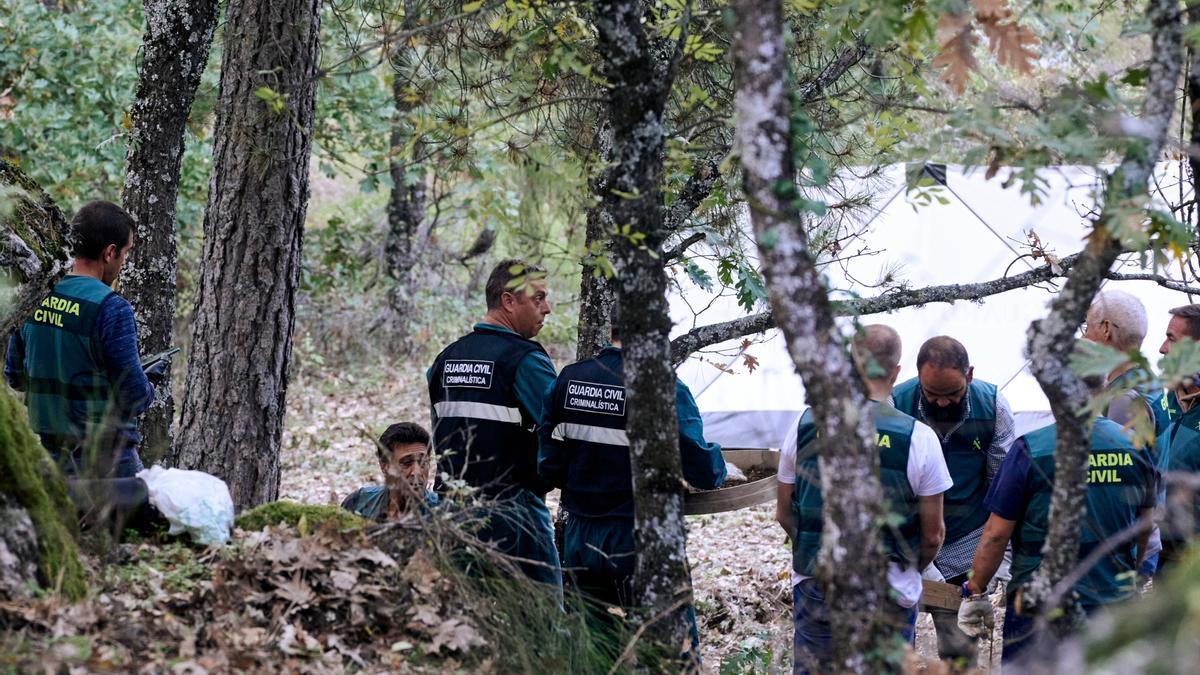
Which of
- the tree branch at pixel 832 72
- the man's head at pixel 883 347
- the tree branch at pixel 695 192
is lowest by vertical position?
the man's head at pixel 883 347

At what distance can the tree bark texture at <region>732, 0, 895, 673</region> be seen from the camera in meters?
2.71

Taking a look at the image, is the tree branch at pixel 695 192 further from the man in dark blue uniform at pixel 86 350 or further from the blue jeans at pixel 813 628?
the man in dark blue uniform at pixel 86 350

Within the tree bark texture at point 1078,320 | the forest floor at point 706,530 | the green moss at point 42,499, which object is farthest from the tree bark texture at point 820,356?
the green moss at point 42,499

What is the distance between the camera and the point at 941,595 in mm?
5125

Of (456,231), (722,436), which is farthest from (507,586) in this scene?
(456,231)

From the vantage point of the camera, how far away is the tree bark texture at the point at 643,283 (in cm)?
337

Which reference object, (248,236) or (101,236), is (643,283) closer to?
(101,236)

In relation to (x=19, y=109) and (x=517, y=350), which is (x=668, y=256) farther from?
(x=19, y=109)

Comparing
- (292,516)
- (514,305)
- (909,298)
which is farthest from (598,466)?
(909,298)

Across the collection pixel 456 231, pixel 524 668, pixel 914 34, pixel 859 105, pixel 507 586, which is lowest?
pixel 524 668

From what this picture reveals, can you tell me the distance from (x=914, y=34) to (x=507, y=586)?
80.5 inches

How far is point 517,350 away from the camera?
482 centimetres

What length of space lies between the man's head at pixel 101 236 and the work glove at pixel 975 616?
3.91 meters

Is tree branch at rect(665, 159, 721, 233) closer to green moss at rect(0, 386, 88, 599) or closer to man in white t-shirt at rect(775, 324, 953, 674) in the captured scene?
man in white t-shirt at rect(775, 324, 953, 674)
